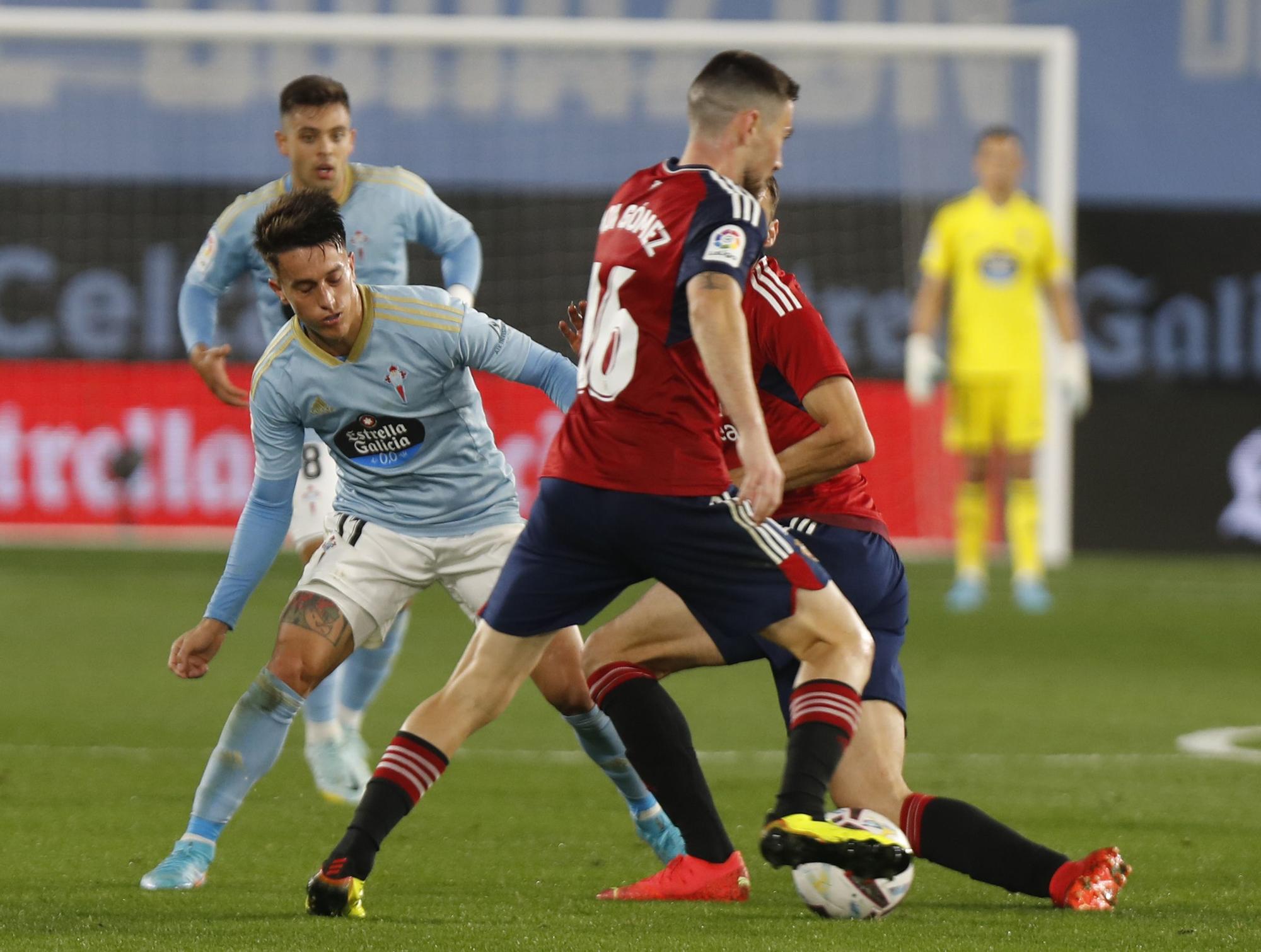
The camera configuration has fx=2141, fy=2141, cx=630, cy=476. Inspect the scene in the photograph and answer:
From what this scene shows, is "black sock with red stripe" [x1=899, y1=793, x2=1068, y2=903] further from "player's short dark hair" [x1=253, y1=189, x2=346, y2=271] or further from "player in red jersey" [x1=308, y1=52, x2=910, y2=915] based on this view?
"player's short dark hair" [x1=253, y1=189, x2=346, y2=271]

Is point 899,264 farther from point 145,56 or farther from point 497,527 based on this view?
point 497,527

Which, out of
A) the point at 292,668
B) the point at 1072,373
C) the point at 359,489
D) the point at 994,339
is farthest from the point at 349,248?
the point at 994,339

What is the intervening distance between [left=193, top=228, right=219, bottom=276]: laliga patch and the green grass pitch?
1.63 meters

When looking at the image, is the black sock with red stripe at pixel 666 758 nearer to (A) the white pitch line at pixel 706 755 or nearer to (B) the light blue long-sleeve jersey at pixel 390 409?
(B) the light blue long-sleeve jersey at pixel 390 409

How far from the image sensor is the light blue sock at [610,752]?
16.9 feet

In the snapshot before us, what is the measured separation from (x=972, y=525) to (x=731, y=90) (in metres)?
8.41


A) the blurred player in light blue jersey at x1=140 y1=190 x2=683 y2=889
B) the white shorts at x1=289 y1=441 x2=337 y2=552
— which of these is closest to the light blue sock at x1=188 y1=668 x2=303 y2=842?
the blurred player in light blue jersey at x1=140 y1=190 x2=683 y2=889

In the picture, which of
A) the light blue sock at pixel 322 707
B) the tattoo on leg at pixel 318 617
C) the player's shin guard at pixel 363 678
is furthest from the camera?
the player's shin guard at pixel 363 678

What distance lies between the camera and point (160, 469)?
1514cm

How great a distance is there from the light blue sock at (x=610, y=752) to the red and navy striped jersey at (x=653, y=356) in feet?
3.11

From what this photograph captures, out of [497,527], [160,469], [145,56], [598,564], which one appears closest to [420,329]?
[497,527]

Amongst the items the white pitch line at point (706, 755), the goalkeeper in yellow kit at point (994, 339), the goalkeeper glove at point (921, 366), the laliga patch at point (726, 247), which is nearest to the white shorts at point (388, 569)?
the laliga patch at point (726, 247)

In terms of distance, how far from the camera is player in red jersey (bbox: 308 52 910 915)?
422 centimetres

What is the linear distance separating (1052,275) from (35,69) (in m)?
8.54
